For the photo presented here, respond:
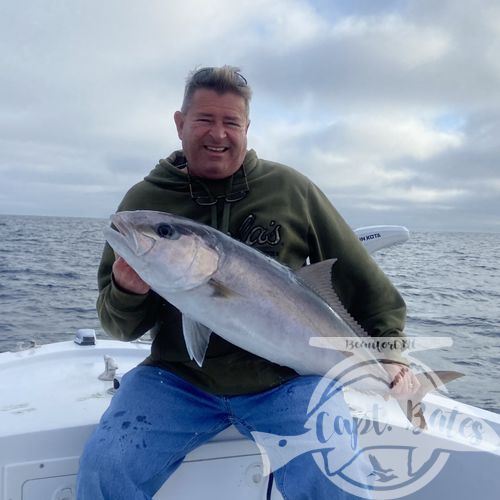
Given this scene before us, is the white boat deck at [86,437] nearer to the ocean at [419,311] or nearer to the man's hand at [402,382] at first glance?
the man's hand at [402,382]

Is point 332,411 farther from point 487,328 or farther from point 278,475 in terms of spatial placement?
point 487,328

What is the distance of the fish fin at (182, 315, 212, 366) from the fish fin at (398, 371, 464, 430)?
1.11 m

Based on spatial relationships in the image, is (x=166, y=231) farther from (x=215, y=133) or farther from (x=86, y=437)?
(x=86, y=437)

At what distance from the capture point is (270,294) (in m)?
2.65

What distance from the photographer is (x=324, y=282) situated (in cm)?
292

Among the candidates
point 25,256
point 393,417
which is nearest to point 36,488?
point 393,417

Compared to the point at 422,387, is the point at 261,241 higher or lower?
higher

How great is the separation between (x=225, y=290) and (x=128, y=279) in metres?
0.50

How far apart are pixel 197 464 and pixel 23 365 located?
2.05 m

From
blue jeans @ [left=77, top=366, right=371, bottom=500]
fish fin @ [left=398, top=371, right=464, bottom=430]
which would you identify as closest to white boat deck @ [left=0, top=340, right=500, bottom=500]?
blue jeans @ [left=77, top=366, right=371, bottom=500]

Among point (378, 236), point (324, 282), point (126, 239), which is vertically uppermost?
point (126, 239)

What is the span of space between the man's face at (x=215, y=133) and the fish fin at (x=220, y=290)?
830 millimetres

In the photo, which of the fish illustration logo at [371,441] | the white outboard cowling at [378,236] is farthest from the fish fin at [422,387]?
the white outboard cowling at [378,236]

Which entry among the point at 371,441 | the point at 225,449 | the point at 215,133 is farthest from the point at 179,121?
the point at 371,441
